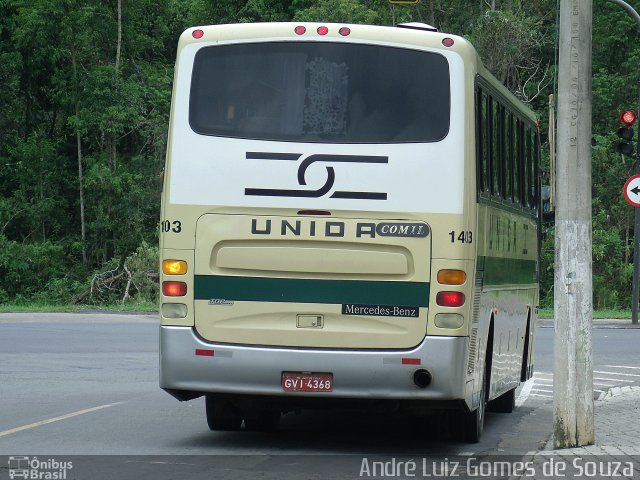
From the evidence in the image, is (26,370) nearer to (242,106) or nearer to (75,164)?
(242,106)

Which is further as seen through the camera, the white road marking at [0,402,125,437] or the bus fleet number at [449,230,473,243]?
the white road marking at [0,402,125,437]

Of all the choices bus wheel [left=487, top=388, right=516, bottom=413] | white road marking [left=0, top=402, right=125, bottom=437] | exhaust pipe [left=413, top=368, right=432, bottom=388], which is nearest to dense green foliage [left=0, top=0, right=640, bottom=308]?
bus wheel [left=487, top=388, right=516, bottom=413]

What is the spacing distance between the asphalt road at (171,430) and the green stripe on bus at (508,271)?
1.56 m

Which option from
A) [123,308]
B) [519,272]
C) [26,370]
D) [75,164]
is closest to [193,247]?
[519,272]

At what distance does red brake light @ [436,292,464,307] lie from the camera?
11438mm

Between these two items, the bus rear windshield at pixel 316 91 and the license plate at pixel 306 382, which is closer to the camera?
the license plate at pixel 306 382

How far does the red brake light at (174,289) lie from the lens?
1171cm

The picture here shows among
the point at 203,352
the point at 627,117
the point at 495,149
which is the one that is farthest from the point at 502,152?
the point at 627,117

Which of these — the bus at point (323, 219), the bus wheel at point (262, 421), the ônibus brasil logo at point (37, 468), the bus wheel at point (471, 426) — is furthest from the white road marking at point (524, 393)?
the ônibus brasil logo at point (37, 468)

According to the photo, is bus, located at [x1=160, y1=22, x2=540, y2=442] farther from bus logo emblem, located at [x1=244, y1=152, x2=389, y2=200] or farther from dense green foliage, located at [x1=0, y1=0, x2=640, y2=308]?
dense green foliage, located at [x1=0, y1=0, x2=640, y2=308]

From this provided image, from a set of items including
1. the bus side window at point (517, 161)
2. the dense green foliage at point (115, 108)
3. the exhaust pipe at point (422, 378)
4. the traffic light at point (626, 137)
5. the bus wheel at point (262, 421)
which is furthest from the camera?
the dense green foliage at point (115, 108)

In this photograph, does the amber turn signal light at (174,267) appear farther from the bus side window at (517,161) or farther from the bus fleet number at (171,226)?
the bus side window at (517,161)

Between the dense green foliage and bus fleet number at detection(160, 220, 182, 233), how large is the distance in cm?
3610

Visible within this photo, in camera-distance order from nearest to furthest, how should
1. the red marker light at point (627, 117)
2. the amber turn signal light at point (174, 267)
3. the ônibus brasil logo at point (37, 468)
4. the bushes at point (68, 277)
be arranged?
the ônibus brasil logo at point (37, 468) < the amber turn signal light at point (174, 267) < the red marker light at point (627, 117) < the bushes at point (68, 277)
